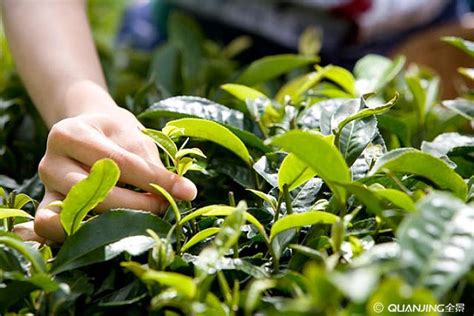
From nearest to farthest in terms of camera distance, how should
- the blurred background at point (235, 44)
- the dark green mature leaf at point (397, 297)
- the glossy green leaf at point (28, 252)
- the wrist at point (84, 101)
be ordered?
the dark green mature leaf at point (397, 297) < the glossy green leaf at point (28, 252) < the wrist at point (84, 101) < the blurred background at point (235, 44)

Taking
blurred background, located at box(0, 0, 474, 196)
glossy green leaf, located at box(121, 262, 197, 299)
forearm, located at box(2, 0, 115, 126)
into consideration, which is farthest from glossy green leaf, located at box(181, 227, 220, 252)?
blurred background, located at box(0, 0, 474, 196)

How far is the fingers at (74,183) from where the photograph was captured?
1.67ft

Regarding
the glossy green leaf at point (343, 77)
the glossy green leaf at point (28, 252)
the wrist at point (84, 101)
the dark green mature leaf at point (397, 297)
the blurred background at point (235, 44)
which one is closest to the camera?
the dark green mature leaf at point (397, 297)

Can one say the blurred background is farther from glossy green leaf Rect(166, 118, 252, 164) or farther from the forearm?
glossy green leaf Rect(166, 118, 252, 164)

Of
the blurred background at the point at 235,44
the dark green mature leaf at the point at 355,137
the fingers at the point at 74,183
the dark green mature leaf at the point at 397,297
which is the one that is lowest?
the blurred background at the point at 235,44

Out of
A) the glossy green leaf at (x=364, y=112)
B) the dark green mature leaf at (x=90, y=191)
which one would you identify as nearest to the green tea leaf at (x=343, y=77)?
the glossy green leaf at (x=364, y=112)

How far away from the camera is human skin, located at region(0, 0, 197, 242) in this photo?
0.51 meters

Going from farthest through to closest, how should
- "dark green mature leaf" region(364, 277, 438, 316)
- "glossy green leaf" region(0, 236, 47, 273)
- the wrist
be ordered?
the wrist < "glossy green leaf" region(0, 236, 47, 273) < "dark green mature leaf" region(364, 277, 438, 316)

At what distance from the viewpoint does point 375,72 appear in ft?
2.79

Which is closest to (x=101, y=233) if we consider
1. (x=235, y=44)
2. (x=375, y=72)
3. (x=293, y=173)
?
(x=293, y=173)

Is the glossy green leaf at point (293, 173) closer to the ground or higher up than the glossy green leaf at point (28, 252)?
higher up

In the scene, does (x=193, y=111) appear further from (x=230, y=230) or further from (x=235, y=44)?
(x=235, y=44)

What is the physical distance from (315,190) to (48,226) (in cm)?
19

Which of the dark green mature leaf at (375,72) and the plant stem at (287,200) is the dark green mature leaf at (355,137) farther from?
the dark green mature leaf at (375,72)
